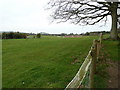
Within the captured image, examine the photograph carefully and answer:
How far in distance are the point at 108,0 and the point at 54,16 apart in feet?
22.6

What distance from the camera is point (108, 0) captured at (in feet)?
59.9

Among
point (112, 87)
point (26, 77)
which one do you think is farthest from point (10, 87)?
point (112, 87)

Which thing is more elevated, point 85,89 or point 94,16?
point 94,16

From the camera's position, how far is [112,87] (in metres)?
5.03

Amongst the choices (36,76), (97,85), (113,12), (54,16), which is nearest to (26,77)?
(36,76)

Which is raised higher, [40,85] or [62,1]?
[62,1]

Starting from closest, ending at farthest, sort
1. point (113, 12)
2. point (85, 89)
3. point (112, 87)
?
point (85, 89)
point (112, 87)
point (113, 12)

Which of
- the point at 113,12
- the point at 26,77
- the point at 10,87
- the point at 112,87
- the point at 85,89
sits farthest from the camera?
the point at 113,12

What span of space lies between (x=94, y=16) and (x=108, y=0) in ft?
10.1

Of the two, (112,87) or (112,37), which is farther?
(112,37)

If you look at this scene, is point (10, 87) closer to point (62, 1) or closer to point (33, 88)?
point (33, 88)

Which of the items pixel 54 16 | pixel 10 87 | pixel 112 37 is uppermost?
pixel 54 16

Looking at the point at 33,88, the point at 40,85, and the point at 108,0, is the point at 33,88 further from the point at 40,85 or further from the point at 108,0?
the point at 108,0

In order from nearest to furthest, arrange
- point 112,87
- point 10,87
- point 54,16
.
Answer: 1. point 112,87
2. point 10,87
3. point 54,16
